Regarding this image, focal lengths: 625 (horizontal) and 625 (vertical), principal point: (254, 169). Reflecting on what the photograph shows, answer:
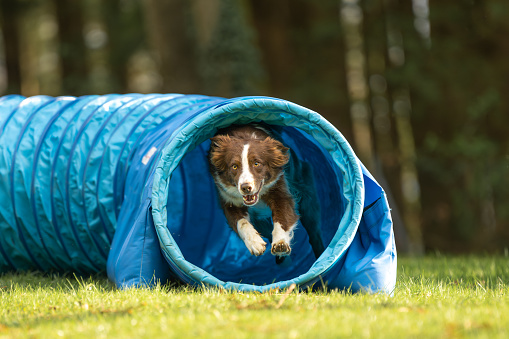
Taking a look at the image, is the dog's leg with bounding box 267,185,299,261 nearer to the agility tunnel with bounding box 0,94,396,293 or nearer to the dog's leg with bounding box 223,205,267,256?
the dog's leg with bounding box 223,205,267,256

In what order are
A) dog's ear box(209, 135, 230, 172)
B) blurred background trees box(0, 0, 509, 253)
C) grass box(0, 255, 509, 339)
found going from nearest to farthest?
grass box(0, 255, 509, 339) → dog's ear box(209, 135, 230, 172) → blurred background trees box(0, 0, 509, 253)

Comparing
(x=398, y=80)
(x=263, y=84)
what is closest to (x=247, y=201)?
(x=398, y=80)

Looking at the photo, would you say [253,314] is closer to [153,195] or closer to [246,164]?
[153,195]

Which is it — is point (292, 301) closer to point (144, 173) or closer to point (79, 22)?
point (144, 173)

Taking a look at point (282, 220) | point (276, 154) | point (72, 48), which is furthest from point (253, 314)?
point (72, 48)

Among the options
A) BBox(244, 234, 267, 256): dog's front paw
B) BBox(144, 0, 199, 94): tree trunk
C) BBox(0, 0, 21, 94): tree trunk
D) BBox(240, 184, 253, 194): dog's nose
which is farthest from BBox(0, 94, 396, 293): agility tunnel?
BBox(0, 0, 21, 94): tree trunk

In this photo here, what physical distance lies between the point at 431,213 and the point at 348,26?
5944mm

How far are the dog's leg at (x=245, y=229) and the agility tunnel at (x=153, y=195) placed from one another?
33 cm

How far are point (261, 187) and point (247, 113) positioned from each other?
745 millimetres

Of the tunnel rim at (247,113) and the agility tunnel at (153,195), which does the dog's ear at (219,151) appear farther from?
the tunnel rim at (247,113)

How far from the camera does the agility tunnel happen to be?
489 centimetres

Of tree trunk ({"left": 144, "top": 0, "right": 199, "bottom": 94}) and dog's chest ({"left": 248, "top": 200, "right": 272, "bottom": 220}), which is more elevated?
tree trunk ({"left": 144, "top": 0, "right": 199, "bottom": 94})

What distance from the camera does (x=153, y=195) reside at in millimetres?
4828

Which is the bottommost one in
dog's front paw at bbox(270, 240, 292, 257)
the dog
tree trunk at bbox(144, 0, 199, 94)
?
dog's front paw at bbox(270, 240, 292, 257)
